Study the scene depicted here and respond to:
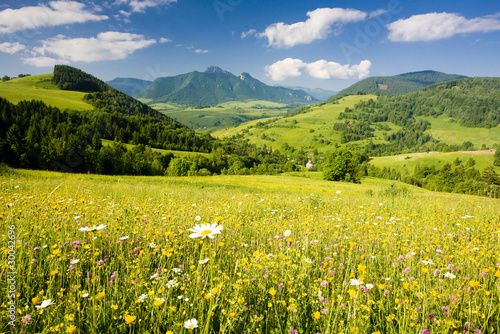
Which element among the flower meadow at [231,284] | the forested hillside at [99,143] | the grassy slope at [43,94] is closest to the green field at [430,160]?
the forested hillside at [99,143]

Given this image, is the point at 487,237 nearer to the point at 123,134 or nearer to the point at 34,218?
the point at 34,218

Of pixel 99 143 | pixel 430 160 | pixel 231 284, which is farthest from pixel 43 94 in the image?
pixel 430 160

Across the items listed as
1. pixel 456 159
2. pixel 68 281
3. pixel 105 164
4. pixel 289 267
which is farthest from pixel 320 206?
pixel 456 159

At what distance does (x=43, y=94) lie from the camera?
160125 millimetres

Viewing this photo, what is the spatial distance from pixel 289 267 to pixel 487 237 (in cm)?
515

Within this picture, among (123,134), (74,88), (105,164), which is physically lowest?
(105,164)

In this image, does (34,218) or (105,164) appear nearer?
(34,218)

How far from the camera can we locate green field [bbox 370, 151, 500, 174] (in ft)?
468

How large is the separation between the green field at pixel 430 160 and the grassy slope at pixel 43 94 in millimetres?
211095

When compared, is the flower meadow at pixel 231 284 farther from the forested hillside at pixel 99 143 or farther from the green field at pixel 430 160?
the green field at pixel 430 160

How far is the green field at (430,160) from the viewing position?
14266cm

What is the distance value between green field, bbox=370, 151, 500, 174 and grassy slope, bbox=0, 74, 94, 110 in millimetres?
211095

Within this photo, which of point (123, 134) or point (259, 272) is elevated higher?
point (123, 134)

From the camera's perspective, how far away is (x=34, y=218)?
4.80 metres
